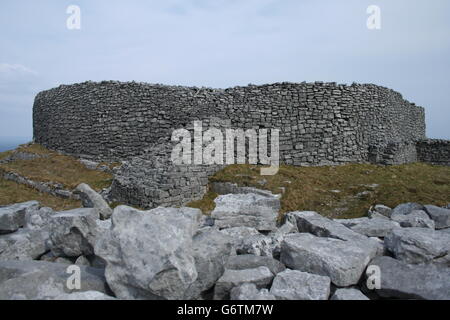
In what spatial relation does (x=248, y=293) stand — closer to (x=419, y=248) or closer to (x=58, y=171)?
(x=419, y=248)

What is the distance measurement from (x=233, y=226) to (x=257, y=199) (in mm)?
1021

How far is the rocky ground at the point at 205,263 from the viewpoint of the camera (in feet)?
12.5

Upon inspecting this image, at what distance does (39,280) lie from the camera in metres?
4.00

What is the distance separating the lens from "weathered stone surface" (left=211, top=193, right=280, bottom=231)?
726cm

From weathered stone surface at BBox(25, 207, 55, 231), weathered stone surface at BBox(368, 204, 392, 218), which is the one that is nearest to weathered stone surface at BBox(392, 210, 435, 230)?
weathered stone surface at BBox(368, 204, 392, 218)

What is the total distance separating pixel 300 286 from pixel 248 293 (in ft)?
2.43

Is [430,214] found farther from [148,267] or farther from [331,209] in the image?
[148,267]

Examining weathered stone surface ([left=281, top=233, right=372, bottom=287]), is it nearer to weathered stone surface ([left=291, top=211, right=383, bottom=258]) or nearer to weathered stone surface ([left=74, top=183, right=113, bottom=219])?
weathered stone surface ([left=291, top=211, right=383, bottom=258])

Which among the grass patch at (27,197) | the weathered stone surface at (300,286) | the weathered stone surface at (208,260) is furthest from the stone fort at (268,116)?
the weathered stone surface at (300,286)

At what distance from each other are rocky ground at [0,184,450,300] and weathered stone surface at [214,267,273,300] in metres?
0.01

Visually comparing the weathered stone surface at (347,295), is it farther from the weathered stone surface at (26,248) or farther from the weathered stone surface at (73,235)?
the weathered stone surface at (26,248)

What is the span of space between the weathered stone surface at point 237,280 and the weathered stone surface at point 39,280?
1566 mm
